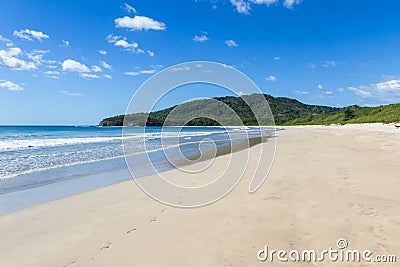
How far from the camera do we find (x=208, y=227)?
4648 millimetres

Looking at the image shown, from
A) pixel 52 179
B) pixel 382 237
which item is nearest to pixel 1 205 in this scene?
pixel 52 179

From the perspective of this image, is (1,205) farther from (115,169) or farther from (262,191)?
(262,191)

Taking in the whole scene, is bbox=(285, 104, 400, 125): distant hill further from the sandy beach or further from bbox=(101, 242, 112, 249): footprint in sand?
bbox=(101, 242, 112, 249): footprint in sand

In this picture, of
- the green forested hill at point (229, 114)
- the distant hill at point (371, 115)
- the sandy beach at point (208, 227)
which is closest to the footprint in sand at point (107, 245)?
the sandy beach at point (208, 227)

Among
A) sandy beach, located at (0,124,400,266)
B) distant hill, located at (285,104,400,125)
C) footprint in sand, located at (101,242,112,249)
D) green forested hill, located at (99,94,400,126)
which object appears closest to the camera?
sandy beach, located at (0,124,400,266)

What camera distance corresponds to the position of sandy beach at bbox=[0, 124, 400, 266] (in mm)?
3705

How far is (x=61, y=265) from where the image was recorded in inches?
143

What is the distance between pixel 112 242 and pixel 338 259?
3.19m

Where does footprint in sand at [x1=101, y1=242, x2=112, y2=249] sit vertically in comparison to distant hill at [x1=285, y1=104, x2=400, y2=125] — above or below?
below

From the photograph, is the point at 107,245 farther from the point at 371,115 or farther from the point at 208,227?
the point at 371,115

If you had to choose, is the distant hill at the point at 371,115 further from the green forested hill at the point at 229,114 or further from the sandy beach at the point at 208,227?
the sandy beach at the point at 208,227

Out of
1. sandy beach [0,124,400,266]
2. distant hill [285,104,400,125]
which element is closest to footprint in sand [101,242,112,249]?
sandy beach [0,124,400,266]

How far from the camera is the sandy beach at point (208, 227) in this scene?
12.2 feet

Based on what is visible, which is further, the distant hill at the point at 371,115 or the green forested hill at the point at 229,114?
the distant hill at the point at 371,115
